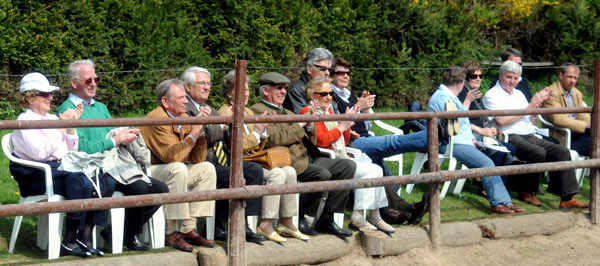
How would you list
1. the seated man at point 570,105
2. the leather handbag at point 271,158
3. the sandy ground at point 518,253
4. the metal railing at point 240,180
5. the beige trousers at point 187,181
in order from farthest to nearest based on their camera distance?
the seated man at point 570,105
the sandy ground at point 518,253
the leather handbag at point 271,158
the beige trousers at point 187,181
the metal railing at point 240,180

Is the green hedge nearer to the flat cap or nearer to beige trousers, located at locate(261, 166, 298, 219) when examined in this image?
the flat cap

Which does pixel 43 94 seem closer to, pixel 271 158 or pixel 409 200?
pixel 271 158

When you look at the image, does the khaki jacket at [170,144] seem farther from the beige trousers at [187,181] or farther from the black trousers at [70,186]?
the black trousers at [70,186]

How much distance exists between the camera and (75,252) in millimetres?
5746

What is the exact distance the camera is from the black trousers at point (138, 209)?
5966 mm

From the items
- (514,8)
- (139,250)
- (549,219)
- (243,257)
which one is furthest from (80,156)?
(514,8)

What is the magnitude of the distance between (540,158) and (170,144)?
398 cm

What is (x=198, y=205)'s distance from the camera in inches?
242

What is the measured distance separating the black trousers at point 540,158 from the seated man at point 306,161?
7.98 ft

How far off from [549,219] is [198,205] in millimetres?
3416

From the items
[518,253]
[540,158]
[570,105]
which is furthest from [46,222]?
[570,105]

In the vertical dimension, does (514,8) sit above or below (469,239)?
above

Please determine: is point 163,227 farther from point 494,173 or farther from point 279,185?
point 494,173

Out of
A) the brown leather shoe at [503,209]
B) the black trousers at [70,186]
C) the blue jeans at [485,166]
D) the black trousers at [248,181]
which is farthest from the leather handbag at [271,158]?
the brown leather shoe at [503,209]
